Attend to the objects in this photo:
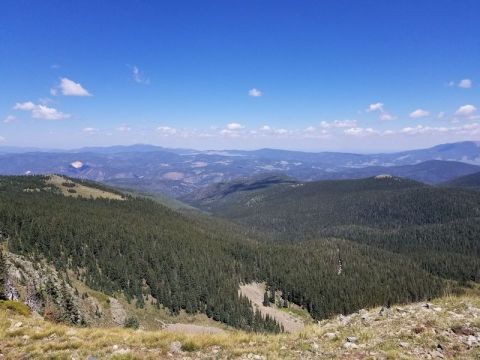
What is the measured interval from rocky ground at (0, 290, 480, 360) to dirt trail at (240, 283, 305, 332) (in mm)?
122227

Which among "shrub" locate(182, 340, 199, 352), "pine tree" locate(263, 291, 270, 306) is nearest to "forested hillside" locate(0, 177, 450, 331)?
"pine tree" locate(263, 291, 270, 306)

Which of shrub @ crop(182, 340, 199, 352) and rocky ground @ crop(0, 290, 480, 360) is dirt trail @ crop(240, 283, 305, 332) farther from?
shrub @ crop(182, 340, 199, 352)

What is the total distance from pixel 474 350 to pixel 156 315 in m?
107

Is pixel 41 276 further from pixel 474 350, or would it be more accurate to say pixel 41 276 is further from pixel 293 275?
pixel 293 275

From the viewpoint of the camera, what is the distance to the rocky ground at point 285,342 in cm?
1958

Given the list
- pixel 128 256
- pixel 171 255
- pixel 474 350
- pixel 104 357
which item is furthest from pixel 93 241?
pixel 474 350

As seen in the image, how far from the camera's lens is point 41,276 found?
74.4 metres

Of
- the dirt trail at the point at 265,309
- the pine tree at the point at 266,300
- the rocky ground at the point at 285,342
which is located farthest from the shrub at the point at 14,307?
the pine tree at the point at 266,300

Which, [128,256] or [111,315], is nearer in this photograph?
[111,315]

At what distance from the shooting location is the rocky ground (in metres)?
19.6

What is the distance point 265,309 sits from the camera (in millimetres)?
157250

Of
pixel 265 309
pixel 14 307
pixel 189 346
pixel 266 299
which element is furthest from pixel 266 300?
pixel 189 346

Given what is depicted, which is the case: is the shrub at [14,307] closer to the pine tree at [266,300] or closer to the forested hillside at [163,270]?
the forested hillside at [163,270]

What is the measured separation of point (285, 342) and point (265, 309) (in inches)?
5645
